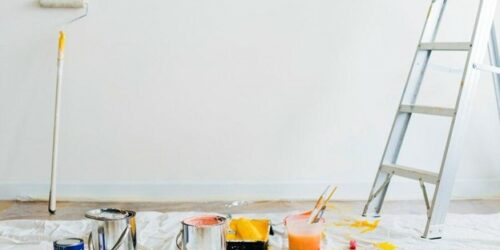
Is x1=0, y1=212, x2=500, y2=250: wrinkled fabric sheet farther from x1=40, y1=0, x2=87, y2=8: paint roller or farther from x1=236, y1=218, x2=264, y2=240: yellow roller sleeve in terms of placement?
x1=40, y1=0, x2=87, y2=8: paint roller

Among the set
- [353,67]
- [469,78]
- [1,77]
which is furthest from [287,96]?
[1,77]

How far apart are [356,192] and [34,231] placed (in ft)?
5.75

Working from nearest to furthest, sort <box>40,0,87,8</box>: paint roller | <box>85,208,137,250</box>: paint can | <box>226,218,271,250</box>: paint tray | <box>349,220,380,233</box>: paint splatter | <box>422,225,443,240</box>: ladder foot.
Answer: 1. <box>85,208,137,250</box>: paint can
2. <box>226,218,271,250</box>: paint tray
3. <box>422,225,443,240</box>: ladder foot
4. <box>349,220,380,233</box>: paint splatter
5. <box>40,0,87,8</box>: paint roller

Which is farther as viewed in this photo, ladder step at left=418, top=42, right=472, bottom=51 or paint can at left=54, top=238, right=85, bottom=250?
ladder step at left=418, top=42, right=472, bottom=51

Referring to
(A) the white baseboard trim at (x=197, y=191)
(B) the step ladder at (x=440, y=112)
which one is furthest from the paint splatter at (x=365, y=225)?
(A) the white baseboard trim at (x=197, y=191)

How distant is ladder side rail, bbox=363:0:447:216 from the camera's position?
10.2 feet

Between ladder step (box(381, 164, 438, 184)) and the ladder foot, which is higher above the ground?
ladder step (box(381, 164, 438, 184))

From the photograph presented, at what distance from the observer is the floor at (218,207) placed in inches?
126

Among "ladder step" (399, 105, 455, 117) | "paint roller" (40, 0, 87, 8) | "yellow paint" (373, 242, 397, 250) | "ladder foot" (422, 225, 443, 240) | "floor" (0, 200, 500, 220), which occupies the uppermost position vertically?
"paint roller" (40, 0, 87, 8)

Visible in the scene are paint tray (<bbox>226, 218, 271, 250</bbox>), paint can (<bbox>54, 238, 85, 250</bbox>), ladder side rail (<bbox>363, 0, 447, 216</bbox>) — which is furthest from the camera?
ladder side rail (<bbox>363, 0, 447, 216</bbox>)

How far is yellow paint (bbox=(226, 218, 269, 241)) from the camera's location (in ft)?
6.87

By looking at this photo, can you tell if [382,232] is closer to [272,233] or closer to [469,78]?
[272,233]

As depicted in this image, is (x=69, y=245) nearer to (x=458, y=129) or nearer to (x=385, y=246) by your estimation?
(x=385, y=246)

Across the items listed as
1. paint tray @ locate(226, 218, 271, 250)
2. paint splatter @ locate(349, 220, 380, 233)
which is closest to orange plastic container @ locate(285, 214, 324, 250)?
paint tray @ locate(226, 218, 271, 250)
